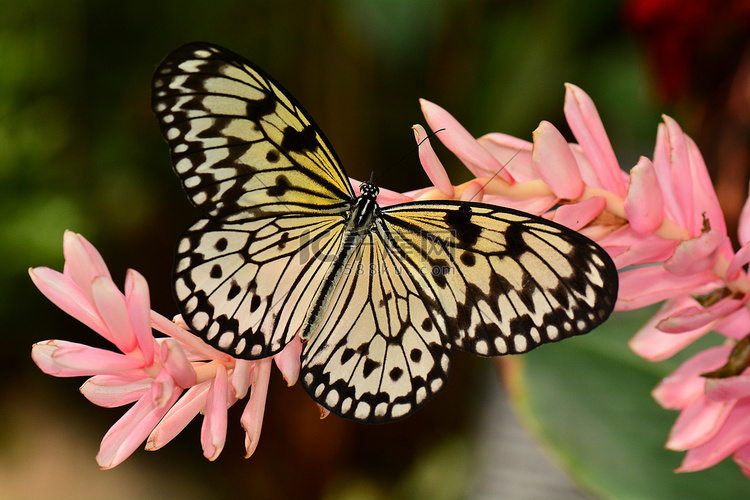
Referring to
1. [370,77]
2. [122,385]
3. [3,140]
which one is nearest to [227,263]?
[122,385]

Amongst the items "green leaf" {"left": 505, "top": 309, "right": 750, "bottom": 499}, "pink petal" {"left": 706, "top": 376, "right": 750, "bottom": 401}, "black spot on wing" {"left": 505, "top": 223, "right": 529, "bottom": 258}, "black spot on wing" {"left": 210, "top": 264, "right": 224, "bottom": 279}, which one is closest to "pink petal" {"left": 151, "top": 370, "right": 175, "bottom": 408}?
"black spot on wing" {"left": 210, "top": 264, "right": 224, "bottom": 279}

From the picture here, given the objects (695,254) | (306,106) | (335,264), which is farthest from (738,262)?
(306,106)

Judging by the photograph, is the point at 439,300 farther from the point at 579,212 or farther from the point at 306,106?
the point at 306,106

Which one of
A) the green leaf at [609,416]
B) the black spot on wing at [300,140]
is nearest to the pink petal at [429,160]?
the black spot on wing at [300,140]

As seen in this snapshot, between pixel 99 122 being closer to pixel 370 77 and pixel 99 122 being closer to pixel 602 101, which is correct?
pixel 370 77

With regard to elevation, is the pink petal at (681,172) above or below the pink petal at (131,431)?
above

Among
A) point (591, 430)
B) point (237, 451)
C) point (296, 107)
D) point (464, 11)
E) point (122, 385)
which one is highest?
point (464, 11)

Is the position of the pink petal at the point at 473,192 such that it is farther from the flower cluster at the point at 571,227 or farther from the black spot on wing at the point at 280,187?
the black spot on wing at the point at 280,187
